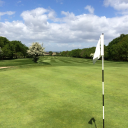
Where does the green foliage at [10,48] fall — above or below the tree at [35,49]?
above

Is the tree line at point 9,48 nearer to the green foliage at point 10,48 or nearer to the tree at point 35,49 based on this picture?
the green foliage at point 10,48

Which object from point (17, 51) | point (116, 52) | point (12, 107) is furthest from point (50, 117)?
point (17, 51)

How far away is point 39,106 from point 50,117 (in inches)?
61.3

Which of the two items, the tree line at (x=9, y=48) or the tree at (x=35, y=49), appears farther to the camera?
the tree line at (x=9, y=48)

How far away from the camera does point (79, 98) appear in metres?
8.80

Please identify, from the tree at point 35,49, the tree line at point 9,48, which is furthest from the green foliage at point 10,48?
the tree at point 35,49

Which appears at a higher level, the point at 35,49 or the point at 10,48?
the point at 10,48

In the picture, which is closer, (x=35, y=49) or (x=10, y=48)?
(x=35, y=49)

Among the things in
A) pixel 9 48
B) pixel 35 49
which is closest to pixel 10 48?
pixel 9 48

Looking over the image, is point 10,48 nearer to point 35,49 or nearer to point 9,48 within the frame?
point 9,48

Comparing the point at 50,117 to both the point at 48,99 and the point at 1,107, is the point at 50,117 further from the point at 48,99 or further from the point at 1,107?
the point at 1,107

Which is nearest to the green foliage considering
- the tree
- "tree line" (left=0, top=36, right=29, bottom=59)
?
"tree line" (left=0, top=36, right=29, bottom=59)

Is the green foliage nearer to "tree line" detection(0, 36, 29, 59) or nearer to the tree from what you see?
"tree line" detection(0, 36, 29, 59)

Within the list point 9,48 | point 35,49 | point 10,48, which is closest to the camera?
point 35,49
